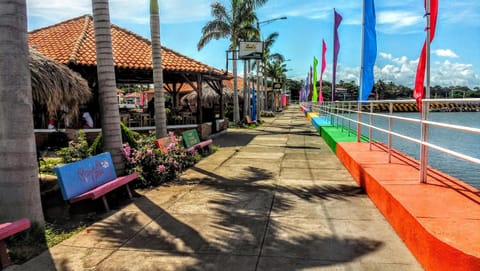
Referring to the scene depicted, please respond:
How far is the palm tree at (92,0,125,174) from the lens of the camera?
7270 millimetres

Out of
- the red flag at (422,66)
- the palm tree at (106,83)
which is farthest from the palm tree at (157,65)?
the red flag at (422,66)

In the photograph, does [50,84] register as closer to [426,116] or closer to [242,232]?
[242,232]

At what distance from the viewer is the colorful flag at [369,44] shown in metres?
10.4

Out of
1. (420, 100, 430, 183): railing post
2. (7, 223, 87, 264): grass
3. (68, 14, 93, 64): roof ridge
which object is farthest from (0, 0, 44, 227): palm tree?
(68, 14, 93, 64): roof ridge

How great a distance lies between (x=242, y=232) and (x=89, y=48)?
1226cm

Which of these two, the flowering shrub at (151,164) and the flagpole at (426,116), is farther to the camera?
the flowering shrub at (151,164)

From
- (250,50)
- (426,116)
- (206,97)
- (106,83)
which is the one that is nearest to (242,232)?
(426,116)

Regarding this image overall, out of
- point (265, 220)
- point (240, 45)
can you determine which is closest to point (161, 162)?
point (265, 220)

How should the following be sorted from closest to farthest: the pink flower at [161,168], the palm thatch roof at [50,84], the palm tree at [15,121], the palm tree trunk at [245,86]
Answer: the palm tree at [15,121] → the palm thatch roof at [50,84] → the pink flower at [161,168] → the palm tree trunk at [245,86]

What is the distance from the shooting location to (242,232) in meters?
4.71

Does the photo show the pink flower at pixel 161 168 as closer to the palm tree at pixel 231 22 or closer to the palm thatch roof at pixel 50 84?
the palm thatch roof at pixel 50 84

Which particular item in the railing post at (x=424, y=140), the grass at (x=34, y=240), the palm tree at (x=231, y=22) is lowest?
the grass at (x=34, y=240)

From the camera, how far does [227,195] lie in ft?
21.6

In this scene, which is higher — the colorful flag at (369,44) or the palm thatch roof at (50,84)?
the colorful flag at (369,44)
